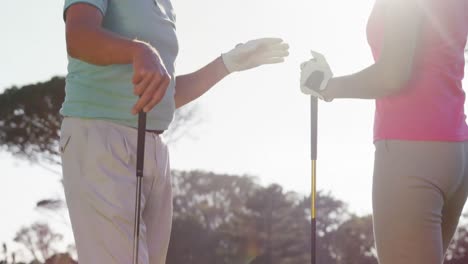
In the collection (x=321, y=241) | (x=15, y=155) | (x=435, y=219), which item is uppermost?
(x=435, y=219)

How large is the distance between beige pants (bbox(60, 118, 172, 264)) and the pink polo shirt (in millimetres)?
747

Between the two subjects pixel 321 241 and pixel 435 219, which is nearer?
pixel 435 219

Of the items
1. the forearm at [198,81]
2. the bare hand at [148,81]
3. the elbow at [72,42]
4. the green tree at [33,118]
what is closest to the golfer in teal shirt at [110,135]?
the elbow at [72,42]

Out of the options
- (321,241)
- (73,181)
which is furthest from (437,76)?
(321,241)

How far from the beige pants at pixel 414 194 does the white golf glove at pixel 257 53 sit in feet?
2.50

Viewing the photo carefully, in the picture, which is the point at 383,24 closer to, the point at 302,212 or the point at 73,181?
the point at 73,181

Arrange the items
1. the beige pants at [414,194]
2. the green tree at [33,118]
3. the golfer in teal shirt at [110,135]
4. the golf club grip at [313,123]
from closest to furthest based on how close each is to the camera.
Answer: the golfer in teal shirt at [110,135] < the beige pants at [414,194] < the golf club grip at [313,123] < the green tree at [33,118]

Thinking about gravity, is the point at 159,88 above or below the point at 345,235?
above

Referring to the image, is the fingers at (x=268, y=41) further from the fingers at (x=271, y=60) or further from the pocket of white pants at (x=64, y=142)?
the pocket of white pants at (x=64, y=142)

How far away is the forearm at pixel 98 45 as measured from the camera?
6.95 feet

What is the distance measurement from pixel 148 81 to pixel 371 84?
2.66 ft

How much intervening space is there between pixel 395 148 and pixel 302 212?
33.6m

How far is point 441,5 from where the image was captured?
2.48m

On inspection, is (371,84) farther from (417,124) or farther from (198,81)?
(198,81)
